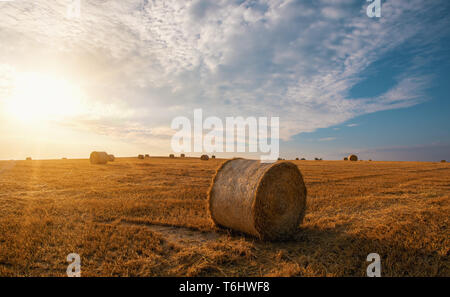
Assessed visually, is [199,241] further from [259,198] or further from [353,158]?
[353,158]

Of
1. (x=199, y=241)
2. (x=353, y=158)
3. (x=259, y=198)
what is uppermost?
(x=353, y=158)

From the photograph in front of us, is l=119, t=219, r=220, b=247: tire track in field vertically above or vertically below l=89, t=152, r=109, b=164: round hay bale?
below

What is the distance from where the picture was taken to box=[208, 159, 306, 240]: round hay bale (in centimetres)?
602

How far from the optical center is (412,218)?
7.25 meters

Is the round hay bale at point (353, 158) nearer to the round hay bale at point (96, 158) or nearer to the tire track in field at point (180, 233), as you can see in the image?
the round hay bale at point (96, 158)

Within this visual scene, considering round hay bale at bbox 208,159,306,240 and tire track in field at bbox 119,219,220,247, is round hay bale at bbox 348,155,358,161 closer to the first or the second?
round hay bale at bbox 208,159,306,240

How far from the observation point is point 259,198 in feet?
19.9

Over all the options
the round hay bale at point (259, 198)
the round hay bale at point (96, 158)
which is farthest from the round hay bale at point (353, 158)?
the round hay bale at point (259, 198)

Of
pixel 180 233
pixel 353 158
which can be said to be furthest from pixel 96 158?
pixel 353 158

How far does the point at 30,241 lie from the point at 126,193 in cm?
575

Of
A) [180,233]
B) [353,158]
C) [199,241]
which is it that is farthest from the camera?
[353,158]

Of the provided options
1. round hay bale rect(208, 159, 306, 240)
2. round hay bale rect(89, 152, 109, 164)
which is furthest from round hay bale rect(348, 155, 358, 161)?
round hay bale rect(208, 159, 306, 240)
